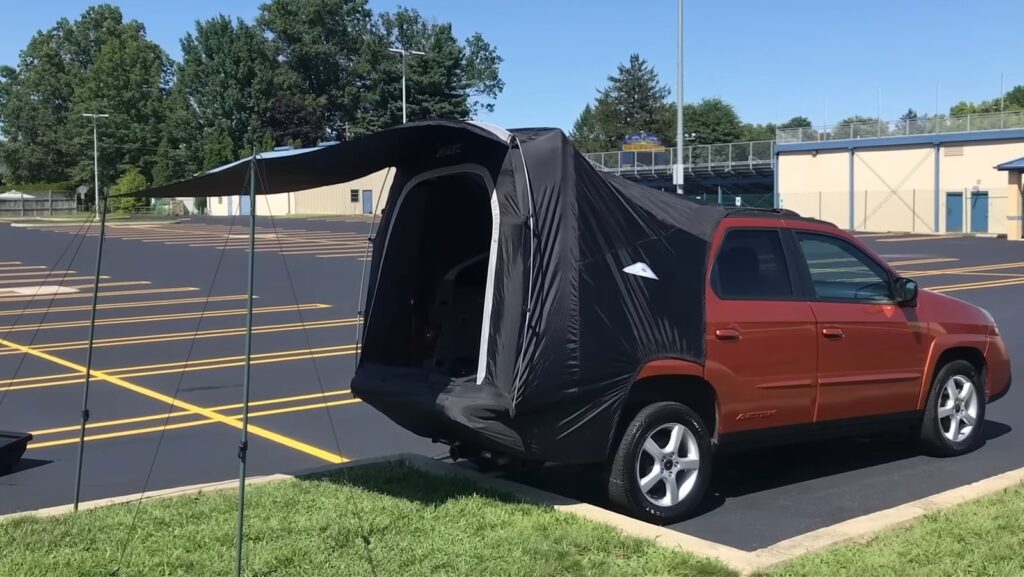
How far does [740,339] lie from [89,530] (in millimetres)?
3800

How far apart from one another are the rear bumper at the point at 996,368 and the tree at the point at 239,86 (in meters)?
83.1

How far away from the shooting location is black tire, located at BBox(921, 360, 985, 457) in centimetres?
744

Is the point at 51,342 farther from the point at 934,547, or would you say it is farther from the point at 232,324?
the point at 934,547

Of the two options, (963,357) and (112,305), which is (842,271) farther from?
(112,305)

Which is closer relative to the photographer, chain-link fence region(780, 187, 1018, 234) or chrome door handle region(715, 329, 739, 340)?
chrome door handle region(715, 329, 739, 340)

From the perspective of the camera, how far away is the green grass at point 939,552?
482 centimetres

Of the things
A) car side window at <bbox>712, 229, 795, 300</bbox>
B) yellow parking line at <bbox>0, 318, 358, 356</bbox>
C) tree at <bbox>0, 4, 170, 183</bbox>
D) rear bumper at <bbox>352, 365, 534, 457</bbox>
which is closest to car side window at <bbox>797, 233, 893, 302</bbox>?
car side window at <bbox>712, 229, 795, 300</bbox>

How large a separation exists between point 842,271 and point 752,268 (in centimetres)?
90

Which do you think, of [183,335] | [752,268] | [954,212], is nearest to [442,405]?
[752,268]

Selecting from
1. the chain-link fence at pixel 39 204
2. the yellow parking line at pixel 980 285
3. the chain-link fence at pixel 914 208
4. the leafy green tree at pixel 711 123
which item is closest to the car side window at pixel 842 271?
the yellow parking line at pixel 980 285

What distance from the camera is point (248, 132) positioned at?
8775 centimetres

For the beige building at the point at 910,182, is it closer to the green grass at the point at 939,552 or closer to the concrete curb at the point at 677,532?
the concrete curb at the point at 677,532

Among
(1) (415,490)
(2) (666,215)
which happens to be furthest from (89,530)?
(2) (666,215)

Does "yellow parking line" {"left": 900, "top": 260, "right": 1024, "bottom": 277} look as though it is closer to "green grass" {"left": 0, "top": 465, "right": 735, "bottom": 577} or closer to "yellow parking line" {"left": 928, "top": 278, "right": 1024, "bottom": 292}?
"yellow parking line" {"left": 928, "top": 278, "right": 1024, "bottom": 292}
